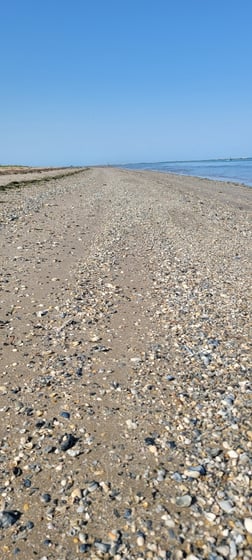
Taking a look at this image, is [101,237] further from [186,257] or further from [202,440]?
[202,440]

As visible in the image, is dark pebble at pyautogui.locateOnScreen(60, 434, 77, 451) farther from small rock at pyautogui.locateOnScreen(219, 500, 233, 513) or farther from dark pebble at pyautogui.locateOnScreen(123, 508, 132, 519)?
small rock at pyautogui.locateOnScreen(219, 500, 233, 513)

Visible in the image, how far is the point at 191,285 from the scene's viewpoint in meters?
9.77

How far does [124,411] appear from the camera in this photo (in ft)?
16.3

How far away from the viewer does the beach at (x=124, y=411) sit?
11.3ft

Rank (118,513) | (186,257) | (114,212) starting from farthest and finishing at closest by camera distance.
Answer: (114,212) < (186,257) < (118,513)

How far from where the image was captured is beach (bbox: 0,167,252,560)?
3.43 metres

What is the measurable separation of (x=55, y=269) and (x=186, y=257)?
4146 millimetres

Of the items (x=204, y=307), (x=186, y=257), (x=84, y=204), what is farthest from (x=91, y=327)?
(x=84, y=204)

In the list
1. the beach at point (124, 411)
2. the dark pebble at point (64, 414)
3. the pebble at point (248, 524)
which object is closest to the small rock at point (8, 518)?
the beach at point (124, 411)

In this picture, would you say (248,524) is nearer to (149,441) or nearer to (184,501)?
(184,501)

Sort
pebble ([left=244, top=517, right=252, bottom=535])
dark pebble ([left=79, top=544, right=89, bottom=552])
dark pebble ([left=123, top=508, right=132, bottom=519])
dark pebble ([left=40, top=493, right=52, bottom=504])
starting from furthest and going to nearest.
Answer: dark pebble ([left=40, top=493, right=52, bottom=504]) → dark pebble ([left=123, top=508, right=132, bottom=519]) → pebble ([left=244, top=517, right=252, bottom=535]) → dark pebble ([left=79, top=544, right=89, bottom=552])

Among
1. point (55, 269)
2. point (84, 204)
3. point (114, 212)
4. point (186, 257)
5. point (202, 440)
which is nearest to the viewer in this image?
point (202, 440)

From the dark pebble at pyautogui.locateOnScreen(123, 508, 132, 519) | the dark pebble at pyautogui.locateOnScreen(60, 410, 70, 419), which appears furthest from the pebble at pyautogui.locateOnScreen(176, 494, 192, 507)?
the dark pebble at pyautogui.locateOnScreen(60, 410, 70, 419)

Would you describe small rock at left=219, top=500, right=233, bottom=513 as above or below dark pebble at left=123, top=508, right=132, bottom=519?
below
